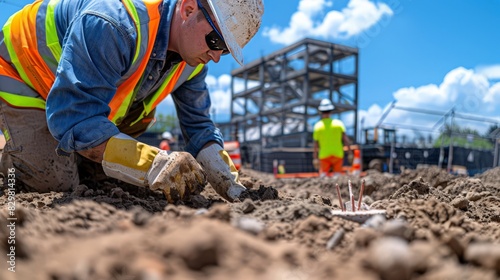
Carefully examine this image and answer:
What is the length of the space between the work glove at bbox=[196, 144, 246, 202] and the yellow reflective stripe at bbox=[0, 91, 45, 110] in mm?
1104

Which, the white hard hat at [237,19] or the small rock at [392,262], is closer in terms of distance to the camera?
the small rock at [392,262]

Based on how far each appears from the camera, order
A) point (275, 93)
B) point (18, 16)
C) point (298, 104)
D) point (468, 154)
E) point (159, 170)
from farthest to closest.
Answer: point (275, 93)
point (298, 104)
point (468, 154)
point (18, 16)
point (159, 170)

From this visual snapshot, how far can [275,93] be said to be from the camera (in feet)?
83.2

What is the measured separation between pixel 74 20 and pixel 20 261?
5.86ft

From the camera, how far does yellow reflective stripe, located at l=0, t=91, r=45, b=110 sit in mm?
2889

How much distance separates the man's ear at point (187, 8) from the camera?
8.41ft

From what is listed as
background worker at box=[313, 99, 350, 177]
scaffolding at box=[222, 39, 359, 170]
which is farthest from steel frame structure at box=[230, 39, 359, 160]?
background worker at box=[313, 99, 350, 177]

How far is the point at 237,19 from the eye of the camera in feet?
8.70

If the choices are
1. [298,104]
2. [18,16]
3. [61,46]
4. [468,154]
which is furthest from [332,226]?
[298,104]

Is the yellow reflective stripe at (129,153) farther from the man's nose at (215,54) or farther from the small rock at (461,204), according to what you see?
the small rock at (461,204)

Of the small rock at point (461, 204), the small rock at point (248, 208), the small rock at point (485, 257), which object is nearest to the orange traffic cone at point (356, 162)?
the small rock at point (461, 204)

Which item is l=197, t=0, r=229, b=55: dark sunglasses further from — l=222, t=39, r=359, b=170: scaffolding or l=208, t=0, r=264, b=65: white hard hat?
l=222, t=39, r=359, b=170: scaffolding

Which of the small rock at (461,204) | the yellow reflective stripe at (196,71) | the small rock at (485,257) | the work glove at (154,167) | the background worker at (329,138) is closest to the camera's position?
the small rock at (485,257)

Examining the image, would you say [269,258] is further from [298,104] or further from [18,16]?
[298,104]
